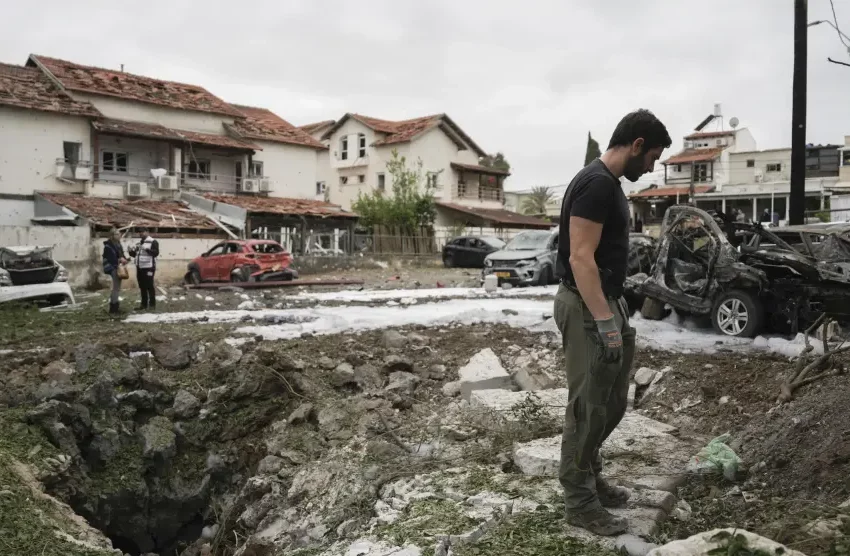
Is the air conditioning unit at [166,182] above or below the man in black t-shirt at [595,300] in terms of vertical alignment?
above

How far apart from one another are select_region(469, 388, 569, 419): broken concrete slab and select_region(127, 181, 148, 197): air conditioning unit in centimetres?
2702

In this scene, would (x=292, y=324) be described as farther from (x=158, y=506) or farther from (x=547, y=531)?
(x=547, y=531)

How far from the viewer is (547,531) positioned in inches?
139

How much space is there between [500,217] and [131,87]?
76.2ft

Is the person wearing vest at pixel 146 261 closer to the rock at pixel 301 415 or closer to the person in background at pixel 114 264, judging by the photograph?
the person in background at pixel 114 264

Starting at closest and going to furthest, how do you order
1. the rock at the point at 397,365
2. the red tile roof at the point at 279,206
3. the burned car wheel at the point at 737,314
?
the rock at the point at 397,365
the burned car wheel at the point at 737,314
the red tile roof at the point at 279,206

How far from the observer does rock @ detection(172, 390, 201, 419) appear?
274 inches

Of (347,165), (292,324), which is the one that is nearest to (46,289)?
(292,324)

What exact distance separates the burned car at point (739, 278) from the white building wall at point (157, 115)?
89.7 feet

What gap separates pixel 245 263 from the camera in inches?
818

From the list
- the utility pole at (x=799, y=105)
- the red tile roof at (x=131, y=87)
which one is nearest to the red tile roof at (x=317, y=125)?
the red tile roof at (x=131, y=87)

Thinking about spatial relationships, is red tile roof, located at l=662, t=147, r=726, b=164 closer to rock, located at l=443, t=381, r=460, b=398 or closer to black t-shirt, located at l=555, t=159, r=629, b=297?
rock, located at l=443, t=381, r=460, b=398

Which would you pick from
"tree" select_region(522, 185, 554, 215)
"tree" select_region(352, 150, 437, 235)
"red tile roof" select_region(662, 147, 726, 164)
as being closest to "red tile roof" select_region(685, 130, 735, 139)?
"red tile roof" select_region(662, 147, 726, 164)

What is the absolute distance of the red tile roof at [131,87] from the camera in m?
30.5
